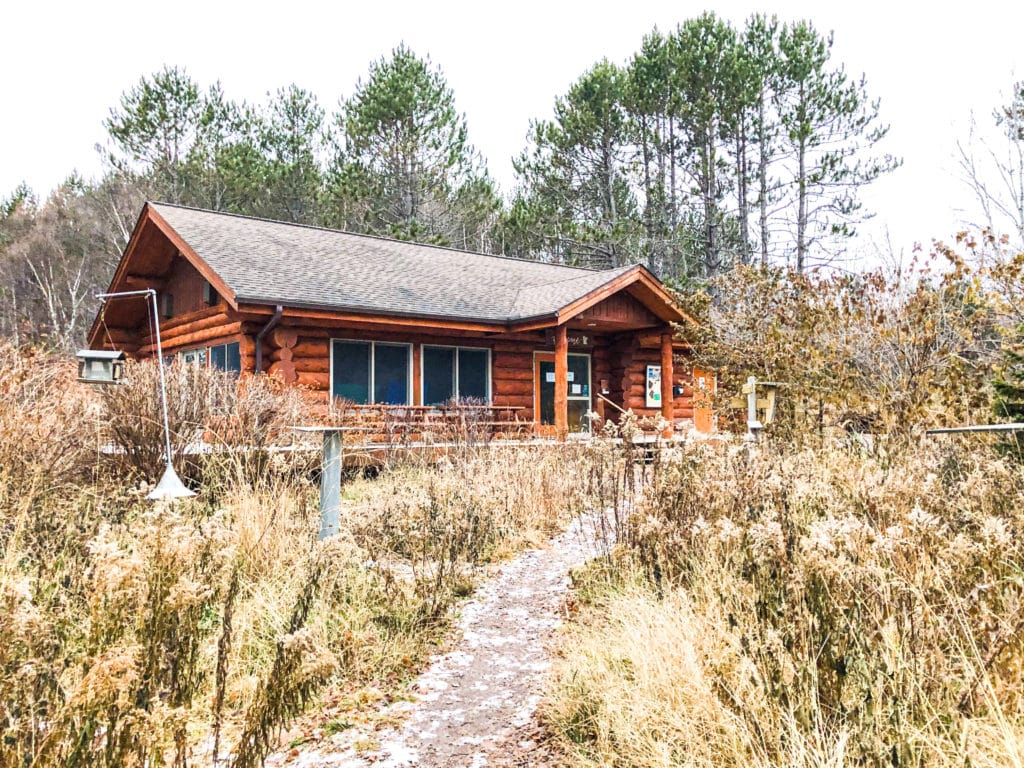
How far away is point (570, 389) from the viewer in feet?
57.5

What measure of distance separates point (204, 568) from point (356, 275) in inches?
502

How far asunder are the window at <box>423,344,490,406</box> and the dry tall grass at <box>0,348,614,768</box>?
5.15 meters

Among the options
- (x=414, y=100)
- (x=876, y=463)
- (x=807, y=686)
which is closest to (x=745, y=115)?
(x=414, y=100)

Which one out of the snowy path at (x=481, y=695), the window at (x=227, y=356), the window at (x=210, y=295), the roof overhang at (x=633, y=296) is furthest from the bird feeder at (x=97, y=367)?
the roof overhang at (x=633, y=296)

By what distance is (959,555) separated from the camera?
10.0 ft

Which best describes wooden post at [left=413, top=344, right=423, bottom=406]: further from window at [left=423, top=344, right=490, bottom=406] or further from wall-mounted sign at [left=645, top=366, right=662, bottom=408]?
wall-mounted sign at [left=645, top=366, right=662, bottom=408]

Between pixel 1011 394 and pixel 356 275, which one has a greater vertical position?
pixel 356 275

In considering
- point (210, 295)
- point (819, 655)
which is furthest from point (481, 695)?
point (210, 295)

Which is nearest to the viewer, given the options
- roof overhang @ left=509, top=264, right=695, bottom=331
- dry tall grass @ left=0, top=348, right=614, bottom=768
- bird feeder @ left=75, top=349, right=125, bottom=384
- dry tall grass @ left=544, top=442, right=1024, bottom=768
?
dry tall grass @ left=0, top=348, right=614, bottom=768

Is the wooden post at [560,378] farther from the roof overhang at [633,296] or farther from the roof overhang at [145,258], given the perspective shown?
the roof overhang at [145,258]

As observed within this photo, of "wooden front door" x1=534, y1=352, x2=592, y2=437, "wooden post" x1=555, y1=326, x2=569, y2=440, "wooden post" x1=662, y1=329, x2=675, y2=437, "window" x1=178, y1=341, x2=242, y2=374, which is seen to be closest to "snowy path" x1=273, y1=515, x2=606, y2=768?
"wooden post" x1=555, y1=326, x2=569, y2=440

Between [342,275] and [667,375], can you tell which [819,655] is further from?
[667,375]

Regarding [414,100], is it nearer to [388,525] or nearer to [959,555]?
[388,525]

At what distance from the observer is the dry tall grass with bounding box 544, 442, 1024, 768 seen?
2672 millimetres
